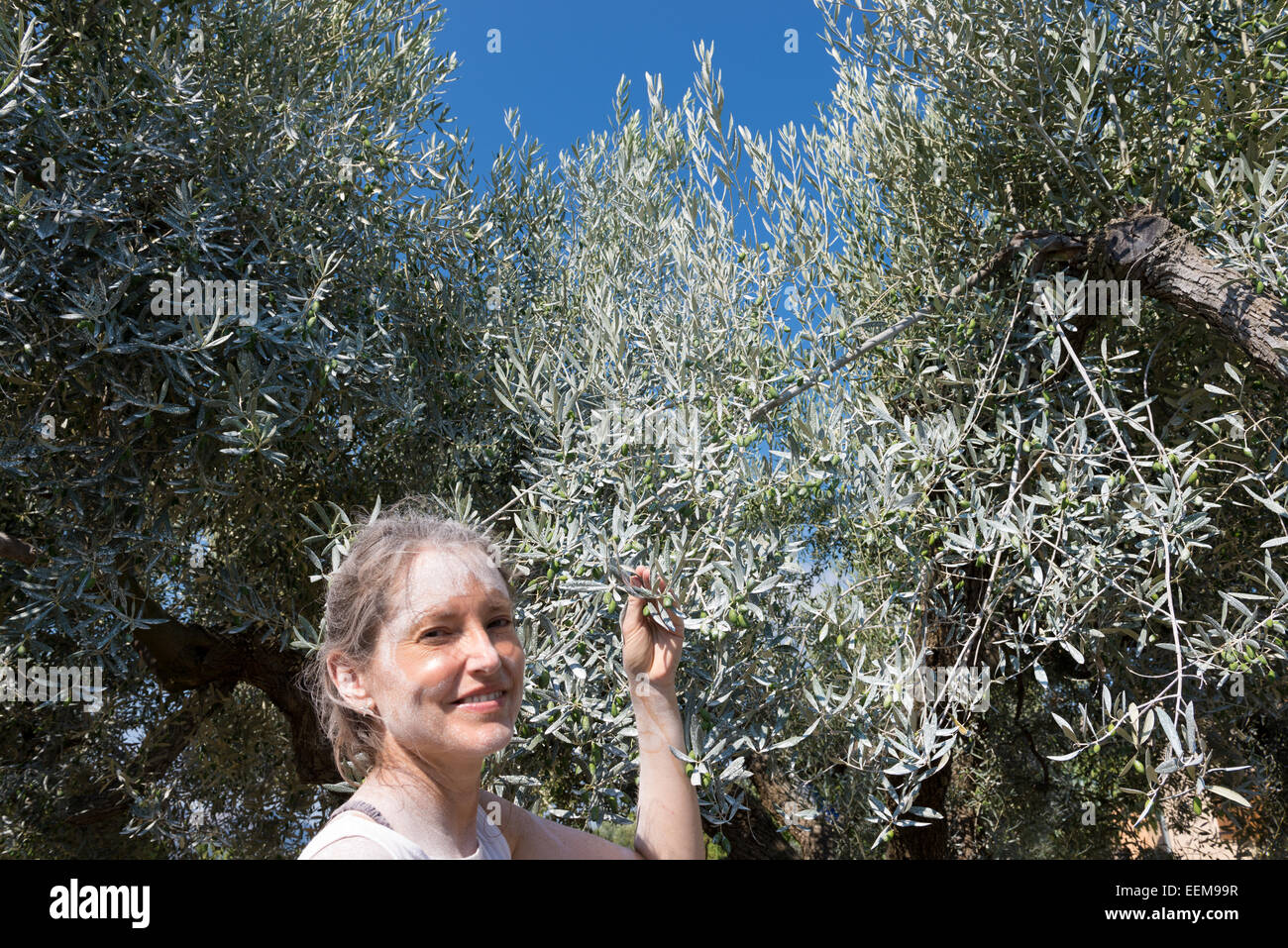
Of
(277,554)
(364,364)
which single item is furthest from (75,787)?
(364,364)

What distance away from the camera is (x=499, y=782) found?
3.82 m

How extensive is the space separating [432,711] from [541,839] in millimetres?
573

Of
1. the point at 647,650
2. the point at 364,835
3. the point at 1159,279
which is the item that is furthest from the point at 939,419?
the point at 364,835

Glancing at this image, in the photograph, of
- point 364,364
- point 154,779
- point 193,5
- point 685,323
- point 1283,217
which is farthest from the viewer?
point 154,779

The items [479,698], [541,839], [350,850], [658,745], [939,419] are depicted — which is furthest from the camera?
→ [939,419]

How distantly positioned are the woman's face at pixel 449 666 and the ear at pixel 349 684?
3 centimetres

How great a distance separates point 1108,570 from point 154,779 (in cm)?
621

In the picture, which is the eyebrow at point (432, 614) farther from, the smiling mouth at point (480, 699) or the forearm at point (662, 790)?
the forearm at point (662, 790)

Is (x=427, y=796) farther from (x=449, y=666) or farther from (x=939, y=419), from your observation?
(x=939, y=419)

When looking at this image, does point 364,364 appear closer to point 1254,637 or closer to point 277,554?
point 277,554

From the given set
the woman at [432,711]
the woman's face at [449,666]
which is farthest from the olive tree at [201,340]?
the woman's face at [449,666]

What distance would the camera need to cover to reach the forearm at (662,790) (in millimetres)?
2254

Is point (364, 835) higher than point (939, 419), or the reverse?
point (939, 419)

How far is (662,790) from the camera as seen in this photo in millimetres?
2316
